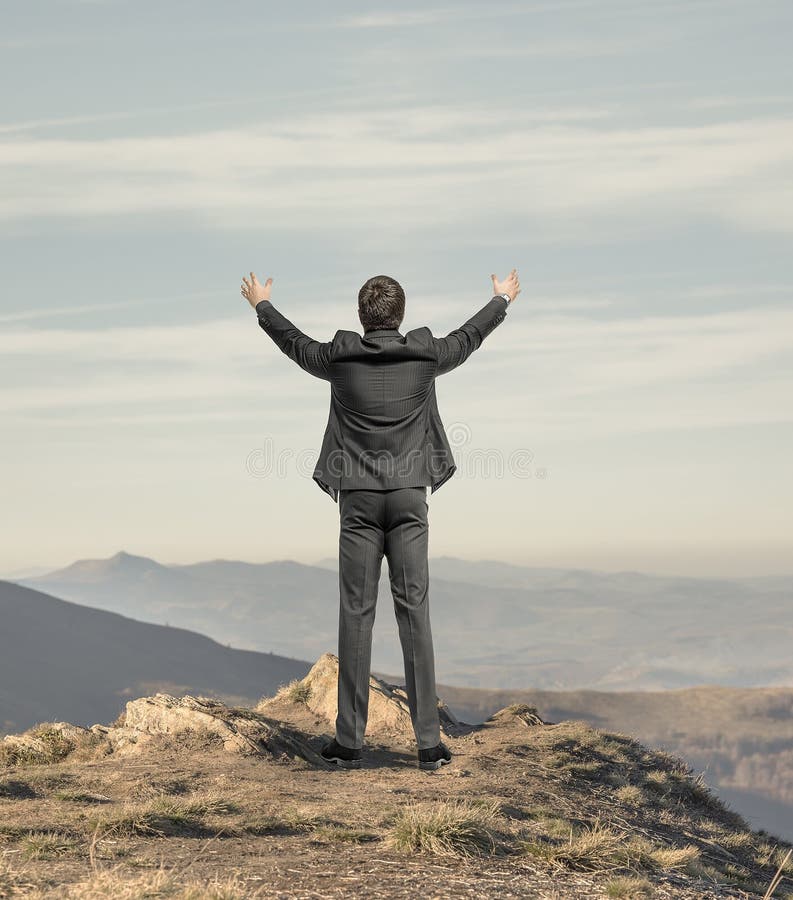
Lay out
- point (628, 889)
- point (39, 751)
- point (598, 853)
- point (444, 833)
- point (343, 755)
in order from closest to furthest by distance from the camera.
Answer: point (628, 889) → point (444, 833) → point (598, 853) → point (343, 755) → point (39, 751)

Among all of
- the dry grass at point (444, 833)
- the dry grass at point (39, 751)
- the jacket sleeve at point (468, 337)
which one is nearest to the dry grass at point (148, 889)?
the dry grass at point (444, 833)

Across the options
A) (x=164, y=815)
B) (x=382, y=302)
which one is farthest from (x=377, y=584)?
(x=164, y=815)

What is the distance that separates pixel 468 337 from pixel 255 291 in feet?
6.81

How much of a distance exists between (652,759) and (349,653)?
30.0ft

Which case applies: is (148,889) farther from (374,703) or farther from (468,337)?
(374,703)

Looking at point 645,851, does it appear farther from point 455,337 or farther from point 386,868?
point 455,337

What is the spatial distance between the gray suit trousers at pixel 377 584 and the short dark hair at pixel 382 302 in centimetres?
150

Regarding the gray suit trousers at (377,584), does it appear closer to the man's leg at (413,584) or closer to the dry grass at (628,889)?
the man's leg at (413,584)

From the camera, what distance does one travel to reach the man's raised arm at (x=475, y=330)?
10.0m

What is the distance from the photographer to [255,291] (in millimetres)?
10594

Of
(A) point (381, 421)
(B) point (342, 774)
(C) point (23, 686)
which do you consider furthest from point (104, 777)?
(C) point (23, 686)

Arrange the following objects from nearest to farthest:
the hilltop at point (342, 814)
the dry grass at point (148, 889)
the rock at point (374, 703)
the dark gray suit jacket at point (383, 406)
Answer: the dry grass at point (148, 889), the hilltop at point (342, 814), the dark gray suit jacket at point (383, 406), the rock at point (374, 703)

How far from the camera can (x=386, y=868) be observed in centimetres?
842

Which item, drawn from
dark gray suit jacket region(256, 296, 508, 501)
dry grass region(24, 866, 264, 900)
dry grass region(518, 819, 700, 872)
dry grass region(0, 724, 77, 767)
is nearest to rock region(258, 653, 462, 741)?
dry grass region(0, 724, 77, 767)
